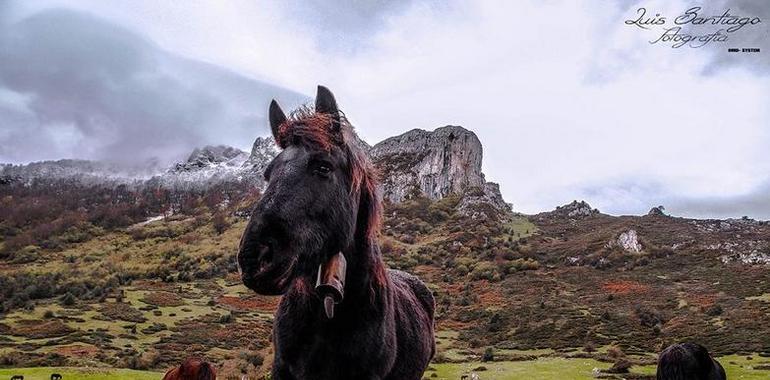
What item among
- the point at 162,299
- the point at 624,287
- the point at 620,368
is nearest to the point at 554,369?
the point at 620,368

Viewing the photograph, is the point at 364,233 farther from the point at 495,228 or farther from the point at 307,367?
the point at 495,228

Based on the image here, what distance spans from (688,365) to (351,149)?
18.1 feet

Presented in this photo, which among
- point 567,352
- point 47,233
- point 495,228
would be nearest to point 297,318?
point 567,352

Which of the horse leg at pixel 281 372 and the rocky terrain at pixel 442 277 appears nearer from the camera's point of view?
the horse leg at pixel 281 372

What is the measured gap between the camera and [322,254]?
2.70 meters

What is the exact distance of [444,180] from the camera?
4658 inches

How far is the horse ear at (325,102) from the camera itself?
3.09 m

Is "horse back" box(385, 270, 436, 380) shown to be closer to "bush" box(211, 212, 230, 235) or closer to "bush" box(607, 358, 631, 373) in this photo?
"bush" box(607, 358, 631, 373)

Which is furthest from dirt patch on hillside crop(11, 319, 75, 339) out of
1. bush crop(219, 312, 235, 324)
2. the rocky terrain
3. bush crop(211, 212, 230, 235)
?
bush crop(211, 212, 230, 235)

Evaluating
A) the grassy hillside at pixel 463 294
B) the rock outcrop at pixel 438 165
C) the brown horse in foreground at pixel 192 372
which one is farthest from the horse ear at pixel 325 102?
the rock outcrop at pixel 438 165

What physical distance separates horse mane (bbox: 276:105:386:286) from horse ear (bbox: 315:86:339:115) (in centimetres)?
4

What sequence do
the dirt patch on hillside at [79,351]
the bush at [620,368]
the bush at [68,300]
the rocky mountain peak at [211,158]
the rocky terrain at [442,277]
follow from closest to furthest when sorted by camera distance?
1. the bush at [620,368]
2. the dirt patch on hillside at [79,351]
3. the rocky terrain at [442,277]
4. the bush at [68,300]
5. the rocky mountain peak at [211,158]

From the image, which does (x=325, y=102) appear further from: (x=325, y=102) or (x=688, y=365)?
(x=688, y=365)

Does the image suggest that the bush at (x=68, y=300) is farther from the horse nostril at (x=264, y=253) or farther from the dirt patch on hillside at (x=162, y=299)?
the horse nostril at (x=264, y=253)
